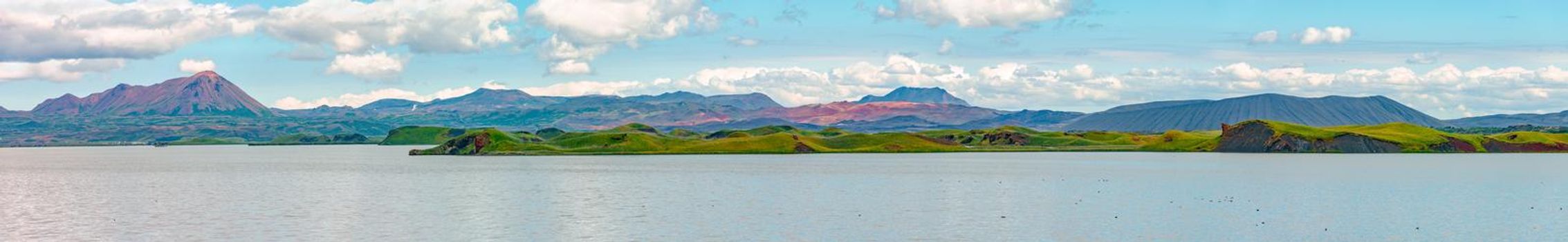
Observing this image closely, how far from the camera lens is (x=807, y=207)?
310ft

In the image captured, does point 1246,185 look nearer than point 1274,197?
No

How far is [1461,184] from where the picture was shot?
12594 centimetres

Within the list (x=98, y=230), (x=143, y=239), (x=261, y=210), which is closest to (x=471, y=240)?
(x=143, y=239)

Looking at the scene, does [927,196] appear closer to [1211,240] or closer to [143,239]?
[1211,240]

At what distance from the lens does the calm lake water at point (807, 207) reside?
72.1 meters

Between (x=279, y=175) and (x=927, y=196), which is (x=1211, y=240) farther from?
(x=279, y=175)

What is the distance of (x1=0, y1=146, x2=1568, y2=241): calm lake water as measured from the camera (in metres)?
72.1

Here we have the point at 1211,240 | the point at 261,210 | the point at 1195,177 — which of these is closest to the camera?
the point at 1211,240

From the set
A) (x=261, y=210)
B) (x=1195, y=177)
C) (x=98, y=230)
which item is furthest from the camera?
(x=1195, y=177)

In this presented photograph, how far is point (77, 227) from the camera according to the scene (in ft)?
254

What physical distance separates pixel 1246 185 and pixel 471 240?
80673 mm

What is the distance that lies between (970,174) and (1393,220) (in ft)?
261

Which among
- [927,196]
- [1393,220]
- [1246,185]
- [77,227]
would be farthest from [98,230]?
[1246,185]

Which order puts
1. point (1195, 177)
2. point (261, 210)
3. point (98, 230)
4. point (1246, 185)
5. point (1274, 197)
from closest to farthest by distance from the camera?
1. point (98, 230)
2. point (261, 210)
3. point (1274, 197)
4. point (1246, 185)
5. point (1195, 177)
